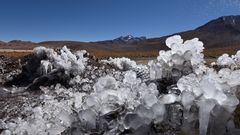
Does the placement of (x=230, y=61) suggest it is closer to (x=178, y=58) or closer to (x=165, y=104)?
Answer: (x=178, y=58)

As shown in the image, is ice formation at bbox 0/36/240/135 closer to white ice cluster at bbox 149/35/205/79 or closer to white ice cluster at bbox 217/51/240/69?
white ice cluster at bbox 149/35/205/79

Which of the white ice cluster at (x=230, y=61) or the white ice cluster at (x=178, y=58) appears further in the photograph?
the white ice cluster at (x=230, y=61)

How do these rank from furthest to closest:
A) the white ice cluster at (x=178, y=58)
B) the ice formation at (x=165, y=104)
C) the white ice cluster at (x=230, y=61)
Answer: the white ice cluster at (x=230, y=61) < the white ice cluster at (x=178, y=58) < the ice formation at (x=165, y=104)

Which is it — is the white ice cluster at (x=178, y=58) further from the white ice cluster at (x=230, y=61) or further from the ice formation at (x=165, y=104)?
the white ice cluster at (x=230, y=61)

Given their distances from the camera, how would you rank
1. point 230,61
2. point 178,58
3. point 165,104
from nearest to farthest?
point 165,104
point 178,58
point 230,61

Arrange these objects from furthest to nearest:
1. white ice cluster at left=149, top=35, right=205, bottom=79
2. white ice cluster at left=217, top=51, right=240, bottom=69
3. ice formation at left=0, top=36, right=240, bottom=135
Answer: white ice cluster at left=217, top=51, right=240, bottom=69 → white ice cluster at left=149, top=35, right=205, bottom=79 → ice formation at left=0, top=36, right=240, bottom=135

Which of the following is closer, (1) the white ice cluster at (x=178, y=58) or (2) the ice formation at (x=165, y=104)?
(2) the ice formation at (x=165, y=104)

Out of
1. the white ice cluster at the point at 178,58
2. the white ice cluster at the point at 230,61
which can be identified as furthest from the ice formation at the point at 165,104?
the white ice cluster at the point at 230,61

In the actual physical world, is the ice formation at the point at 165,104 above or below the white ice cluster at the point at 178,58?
below

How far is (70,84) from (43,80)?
5.57ft

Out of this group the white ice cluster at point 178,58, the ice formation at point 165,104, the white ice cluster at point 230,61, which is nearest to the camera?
the ice formation at point 165,104

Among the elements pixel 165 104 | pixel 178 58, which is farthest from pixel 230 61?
pixel 165 104

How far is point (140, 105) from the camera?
447 centimetres

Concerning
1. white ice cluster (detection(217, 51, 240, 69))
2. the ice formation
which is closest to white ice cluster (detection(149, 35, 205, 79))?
the ice formation
